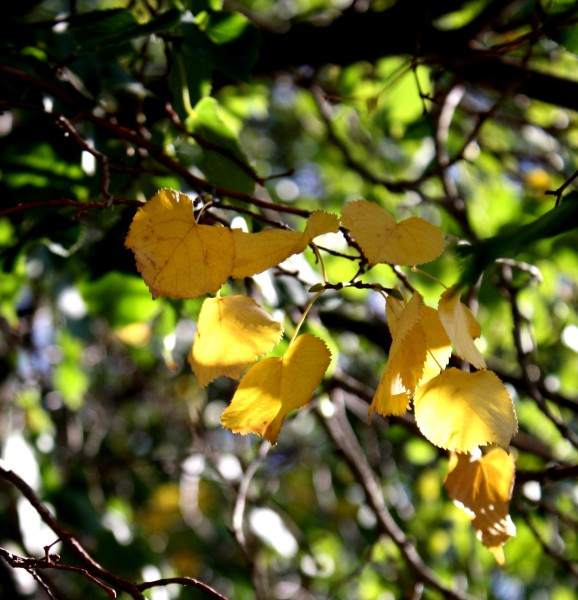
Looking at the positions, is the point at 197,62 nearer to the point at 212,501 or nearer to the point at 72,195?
the point at 72,195

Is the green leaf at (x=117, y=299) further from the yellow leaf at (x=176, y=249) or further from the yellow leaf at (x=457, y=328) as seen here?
the yellow leaf at (x=457, y=328)

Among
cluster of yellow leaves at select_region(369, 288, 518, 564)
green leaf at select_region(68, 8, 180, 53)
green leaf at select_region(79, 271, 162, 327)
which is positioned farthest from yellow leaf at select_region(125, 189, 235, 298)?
green leaf at select_region(79, 271, 162, 327)

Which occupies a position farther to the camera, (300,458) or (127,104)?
(300,458)

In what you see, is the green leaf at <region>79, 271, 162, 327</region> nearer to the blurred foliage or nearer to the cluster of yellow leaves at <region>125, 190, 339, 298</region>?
the blurred foliage

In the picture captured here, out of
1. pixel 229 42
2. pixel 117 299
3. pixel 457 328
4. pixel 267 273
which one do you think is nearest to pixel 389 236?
pixel 457 328

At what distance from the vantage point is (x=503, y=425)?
20.8 inches

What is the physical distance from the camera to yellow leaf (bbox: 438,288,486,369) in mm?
496

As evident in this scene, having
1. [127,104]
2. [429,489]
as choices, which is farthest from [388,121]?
[429,489]

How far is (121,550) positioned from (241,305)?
0.95 metres

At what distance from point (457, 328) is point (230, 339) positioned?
160mm

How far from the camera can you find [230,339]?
0.55m

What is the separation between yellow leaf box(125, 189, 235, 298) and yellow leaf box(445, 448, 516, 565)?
0.28 m

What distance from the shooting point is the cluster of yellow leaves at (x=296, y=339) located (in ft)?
1.73

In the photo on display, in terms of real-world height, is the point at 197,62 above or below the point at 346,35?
above
